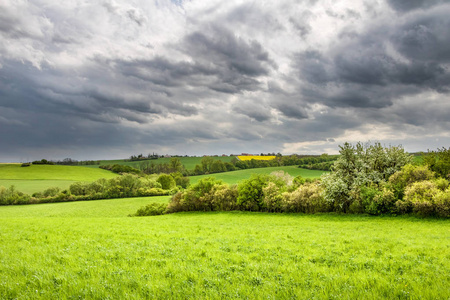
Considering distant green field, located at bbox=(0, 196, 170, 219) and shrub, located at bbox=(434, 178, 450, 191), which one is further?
distant green field, located at bbox=(0, 196, 170, 219)

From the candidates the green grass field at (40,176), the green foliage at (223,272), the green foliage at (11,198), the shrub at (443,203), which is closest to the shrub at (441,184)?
the shrub at (443,203)

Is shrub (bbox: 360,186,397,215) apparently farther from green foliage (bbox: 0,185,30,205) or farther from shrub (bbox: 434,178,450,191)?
green foliage (bbox: 0,185,30,205)

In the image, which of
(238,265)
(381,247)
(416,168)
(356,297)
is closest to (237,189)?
(416,168)

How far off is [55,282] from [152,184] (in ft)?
325

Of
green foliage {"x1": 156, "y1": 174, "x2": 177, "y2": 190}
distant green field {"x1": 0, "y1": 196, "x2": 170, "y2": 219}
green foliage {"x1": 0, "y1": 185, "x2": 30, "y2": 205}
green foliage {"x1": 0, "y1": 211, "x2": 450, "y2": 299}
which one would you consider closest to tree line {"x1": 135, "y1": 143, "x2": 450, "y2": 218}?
distant green field {"x1": 0, "y1": 196, "x2": 170, "y2": 219}

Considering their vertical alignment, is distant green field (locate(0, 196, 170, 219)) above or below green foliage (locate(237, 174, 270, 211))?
below

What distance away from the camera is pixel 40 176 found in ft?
399

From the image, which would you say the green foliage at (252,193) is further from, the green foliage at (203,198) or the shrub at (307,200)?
the shrub at (307,200)

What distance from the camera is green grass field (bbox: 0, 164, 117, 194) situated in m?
100

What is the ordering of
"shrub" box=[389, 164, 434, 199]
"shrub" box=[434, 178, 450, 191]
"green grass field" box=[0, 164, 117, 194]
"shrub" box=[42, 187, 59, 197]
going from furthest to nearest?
"green grass field" box=[0, 164, 117, 194]
"shrub" box=[42, 187, 59, 197]
"shrub" box=[389, 164, 434, 199]
"shrub" box=[434, 178, 450, 191]

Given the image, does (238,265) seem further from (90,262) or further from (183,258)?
(90,262)

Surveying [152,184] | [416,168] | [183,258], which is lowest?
[152,184]

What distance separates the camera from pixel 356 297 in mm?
6250

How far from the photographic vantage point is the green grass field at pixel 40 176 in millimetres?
100475
